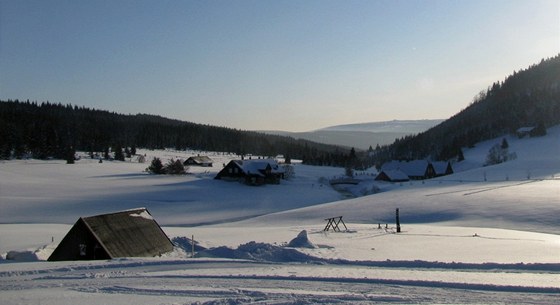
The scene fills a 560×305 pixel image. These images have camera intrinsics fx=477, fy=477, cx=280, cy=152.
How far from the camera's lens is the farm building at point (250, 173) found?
3396 inches

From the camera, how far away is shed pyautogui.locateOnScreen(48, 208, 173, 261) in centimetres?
2095

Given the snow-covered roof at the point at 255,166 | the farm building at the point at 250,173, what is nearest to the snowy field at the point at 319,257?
the farm building at the point at 250,173

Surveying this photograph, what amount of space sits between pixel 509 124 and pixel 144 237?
161m

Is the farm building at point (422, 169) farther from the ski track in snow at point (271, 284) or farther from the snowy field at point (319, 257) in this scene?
the ski track in snow at point (271, 284)

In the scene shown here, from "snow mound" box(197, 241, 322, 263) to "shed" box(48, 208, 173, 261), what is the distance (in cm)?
445

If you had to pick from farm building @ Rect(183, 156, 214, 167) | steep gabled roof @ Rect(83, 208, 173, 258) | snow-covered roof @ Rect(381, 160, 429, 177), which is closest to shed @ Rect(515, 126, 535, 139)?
snow-covered roof @ Rect(381, 160, 429, 177)

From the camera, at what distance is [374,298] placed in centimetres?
1021

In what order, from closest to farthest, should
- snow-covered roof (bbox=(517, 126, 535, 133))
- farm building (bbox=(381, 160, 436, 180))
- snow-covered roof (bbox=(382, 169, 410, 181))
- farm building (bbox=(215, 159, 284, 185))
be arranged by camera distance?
farm building (bbox=(215, 159, 284, 185)) < snow-covered roof (bbox=(382, 169, 410, 181)) < farm building (bbox=(381, 160, 436, 180)) < snow-covered roof (bbox=(517, 126, 535, 133))

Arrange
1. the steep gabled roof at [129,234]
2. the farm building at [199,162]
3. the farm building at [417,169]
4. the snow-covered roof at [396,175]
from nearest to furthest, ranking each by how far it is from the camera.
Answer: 1. the steep gabled roof at [129,234]
2. the snow-covered roof at [396,175]
3. the farm building at [417,169]
4. the farm building at [199,162]

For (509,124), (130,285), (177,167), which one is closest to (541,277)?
(130,285)

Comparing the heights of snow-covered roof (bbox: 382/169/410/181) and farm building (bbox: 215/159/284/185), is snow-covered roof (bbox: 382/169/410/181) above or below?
below

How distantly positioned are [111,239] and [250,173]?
213 feet

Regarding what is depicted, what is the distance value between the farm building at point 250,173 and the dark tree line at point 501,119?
6146cm

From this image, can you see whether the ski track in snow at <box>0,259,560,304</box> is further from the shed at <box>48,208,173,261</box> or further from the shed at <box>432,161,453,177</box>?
the shed at <box>432,161,453,177</box>
